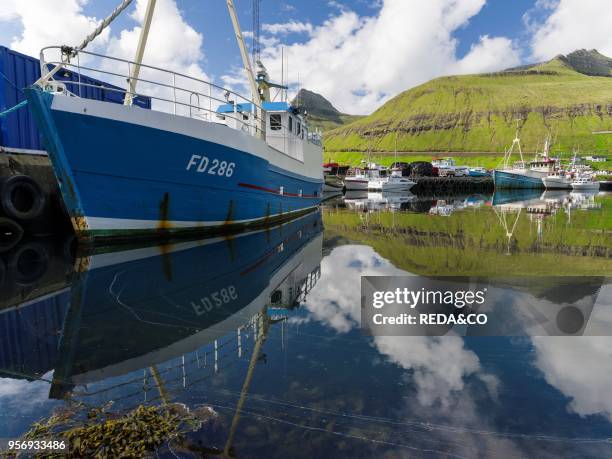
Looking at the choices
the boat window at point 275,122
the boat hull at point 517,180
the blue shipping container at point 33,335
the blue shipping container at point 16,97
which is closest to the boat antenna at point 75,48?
the blue shipping container at point 16,97

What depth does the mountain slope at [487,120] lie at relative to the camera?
139m

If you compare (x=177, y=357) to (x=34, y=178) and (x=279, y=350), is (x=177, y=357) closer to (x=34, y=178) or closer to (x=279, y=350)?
(x=279, y=350)

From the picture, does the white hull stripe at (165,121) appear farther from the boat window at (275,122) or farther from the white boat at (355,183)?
the white boat at (355,183)

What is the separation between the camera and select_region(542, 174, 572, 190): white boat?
6133cm

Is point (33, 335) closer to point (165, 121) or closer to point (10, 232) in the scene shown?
point (165, 121)

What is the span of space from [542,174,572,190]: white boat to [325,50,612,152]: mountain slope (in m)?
77.8

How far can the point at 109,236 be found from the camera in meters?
9.73

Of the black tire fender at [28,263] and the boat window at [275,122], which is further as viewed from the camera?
the boat window at [275,122]

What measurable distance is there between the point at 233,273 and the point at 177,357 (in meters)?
3.66

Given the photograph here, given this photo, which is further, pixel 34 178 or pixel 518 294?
pixel 34 178

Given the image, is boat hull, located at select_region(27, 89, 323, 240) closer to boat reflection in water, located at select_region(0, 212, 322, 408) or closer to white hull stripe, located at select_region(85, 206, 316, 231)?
white hull stripe, located at select_region(85, 206, 316, 231)

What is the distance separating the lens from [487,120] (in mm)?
156375

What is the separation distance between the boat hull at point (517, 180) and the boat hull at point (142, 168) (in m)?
54.9

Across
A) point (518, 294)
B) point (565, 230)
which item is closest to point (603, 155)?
point (565, 230)
